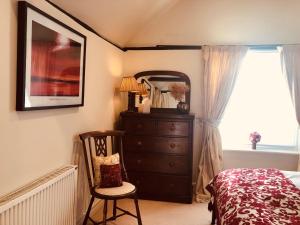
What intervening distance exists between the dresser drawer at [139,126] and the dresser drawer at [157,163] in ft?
1.01

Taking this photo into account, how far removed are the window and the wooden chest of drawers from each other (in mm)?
822

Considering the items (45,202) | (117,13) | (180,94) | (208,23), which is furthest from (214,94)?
(45,202)

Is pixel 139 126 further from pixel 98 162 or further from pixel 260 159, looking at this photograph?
pixel 260 159

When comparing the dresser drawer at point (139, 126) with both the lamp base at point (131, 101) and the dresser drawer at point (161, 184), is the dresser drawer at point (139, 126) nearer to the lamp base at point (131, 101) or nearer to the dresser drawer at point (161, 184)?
the lamp base at point (131, 101)

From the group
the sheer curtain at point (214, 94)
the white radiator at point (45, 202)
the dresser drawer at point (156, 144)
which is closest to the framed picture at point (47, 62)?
the white radiator at point (45, 202)

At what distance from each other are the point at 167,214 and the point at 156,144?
0.88 meters

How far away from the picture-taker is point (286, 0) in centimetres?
371

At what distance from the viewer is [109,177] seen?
105 inches

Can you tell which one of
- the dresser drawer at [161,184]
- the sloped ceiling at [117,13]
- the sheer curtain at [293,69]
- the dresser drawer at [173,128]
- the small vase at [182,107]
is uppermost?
the sloped ceiling at [117,13]

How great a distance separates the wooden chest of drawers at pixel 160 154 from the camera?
11.8ft

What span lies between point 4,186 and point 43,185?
0.91 ft

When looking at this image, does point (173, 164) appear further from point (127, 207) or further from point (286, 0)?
point (286, 0)

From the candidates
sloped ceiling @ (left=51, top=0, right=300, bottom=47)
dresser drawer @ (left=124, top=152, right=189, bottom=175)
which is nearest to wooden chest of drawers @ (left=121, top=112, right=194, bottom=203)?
dresser drawer @ (left=124, top=152, right=189, bottom=175)

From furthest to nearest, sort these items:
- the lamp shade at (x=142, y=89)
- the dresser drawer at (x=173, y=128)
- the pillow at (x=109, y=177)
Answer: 1. the lamp shade at (x=142, y=89)
2. the dresser drawer at (x=173, y=128)
3. the pillow at (x=109, y=177)
